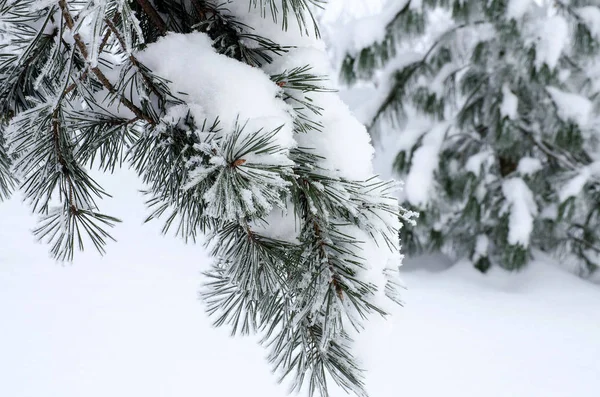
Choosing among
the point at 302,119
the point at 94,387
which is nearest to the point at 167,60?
the point at 302,119

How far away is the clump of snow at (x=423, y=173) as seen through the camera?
4.19 m

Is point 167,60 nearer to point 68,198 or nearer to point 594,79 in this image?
point 68,198

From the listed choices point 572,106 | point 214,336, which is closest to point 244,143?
point 214,336

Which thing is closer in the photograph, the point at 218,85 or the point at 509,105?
the point at 218,85

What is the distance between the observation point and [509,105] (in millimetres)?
4301

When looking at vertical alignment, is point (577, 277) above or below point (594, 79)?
below

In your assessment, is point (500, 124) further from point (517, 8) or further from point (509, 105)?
point (517, 8)

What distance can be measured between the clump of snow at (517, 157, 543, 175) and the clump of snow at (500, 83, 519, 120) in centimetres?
45

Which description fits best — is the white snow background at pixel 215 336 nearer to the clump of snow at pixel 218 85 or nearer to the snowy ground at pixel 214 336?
the snowy ground at pixel 214 336

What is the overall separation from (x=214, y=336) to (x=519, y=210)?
275 cm

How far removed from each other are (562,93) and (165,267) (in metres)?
3.91

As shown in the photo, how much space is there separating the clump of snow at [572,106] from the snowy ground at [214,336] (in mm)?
1439

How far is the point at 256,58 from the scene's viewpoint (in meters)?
0.99

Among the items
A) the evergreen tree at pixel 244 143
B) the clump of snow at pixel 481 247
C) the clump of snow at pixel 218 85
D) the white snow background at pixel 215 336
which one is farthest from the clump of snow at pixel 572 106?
the clump of snow at pixel 218 85
